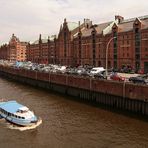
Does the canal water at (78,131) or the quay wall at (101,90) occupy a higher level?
the quay wall at (101,90)

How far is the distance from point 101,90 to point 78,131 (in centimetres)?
2122

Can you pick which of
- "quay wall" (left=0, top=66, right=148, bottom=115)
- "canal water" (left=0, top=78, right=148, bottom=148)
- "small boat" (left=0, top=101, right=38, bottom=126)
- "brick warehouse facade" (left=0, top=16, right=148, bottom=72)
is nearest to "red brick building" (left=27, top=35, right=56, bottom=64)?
"brick warehouse facade" (left=0, top=16, right=148, bottom=72)

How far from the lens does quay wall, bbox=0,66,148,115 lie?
52219 millimetres

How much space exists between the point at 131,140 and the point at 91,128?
23.6 ft

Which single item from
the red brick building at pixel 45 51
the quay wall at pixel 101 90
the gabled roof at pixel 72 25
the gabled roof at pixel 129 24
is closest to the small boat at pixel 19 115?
the quay wall at pixel 101 90

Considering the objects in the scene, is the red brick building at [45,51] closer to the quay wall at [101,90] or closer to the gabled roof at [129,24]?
the gabled roof at [129,24]

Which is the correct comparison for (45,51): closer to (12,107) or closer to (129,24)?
(129,24)

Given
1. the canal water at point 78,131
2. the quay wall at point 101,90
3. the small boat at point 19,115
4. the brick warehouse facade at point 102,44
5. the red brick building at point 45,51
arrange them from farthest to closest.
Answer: the red brick building at point 45,51
the brick warehouse facade at point 102,44
the quay wall at point 101,90
the small boat at point 19,115
the canal water at point 78,131

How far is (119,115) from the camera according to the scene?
2018 inches

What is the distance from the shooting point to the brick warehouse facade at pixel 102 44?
319ft

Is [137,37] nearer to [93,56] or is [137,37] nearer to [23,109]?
[93,56]

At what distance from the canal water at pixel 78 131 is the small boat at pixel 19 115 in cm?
98

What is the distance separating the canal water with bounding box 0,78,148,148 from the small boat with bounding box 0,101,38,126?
3.21 feet

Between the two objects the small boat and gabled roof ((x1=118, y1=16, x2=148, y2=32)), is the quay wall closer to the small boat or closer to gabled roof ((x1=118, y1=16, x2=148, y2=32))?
the small boat
